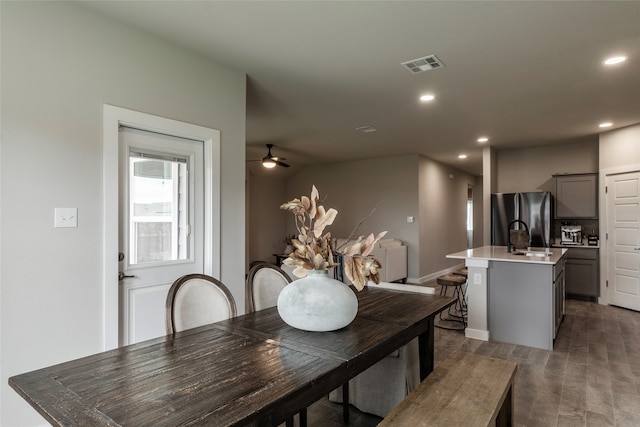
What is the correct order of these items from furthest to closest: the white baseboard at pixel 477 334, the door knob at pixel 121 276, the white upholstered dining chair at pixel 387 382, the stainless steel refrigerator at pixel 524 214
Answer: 1. the stainless steel refrigerator at pixel 524 214
2. the white baseboard at pixel 477 334
3. the door knob at pixel 121 276
4. the white upholstered dining chair at pixel 387 382

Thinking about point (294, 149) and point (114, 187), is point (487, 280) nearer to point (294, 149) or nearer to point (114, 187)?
point (114, 187)

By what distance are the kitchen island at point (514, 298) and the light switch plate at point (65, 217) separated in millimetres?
3658

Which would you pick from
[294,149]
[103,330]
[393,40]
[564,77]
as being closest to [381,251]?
[294,149]

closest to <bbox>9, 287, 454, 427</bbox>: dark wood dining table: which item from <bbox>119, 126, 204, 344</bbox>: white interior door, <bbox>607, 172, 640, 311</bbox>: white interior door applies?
<bbox>119, 126, 204, 344</bbox>: white interior door

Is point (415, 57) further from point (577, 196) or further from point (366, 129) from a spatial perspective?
point (577, 196)

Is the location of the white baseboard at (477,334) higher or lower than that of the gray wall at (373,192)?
lower

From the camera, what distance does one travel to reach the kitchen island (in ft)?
11.7

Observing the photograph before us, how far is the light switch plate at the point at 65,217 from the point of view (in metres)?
2.16

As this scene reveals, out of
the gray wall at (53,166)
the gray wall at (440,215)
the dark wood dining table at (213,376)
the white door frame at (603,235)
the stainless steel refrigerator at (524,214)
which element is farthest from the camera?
the gray wall at (440,215)

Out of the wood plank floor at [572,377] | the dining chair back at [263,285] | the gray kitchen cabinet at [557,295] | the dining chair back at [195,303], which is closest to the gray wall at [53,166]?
the dining chair back at [195,303]

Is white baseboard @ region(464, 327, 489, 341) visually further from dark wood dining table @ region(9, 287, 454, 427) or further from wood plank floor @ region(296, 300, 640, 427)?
dark wood dining table @ region(9, 287, 454, 427)

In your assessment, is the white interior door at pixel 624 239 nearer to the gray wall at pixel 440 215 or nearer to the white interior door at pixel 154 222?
the gray wall at pixel 440 215

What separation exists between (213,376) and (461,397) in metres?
1.12

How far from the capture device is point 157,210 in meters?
2.78
